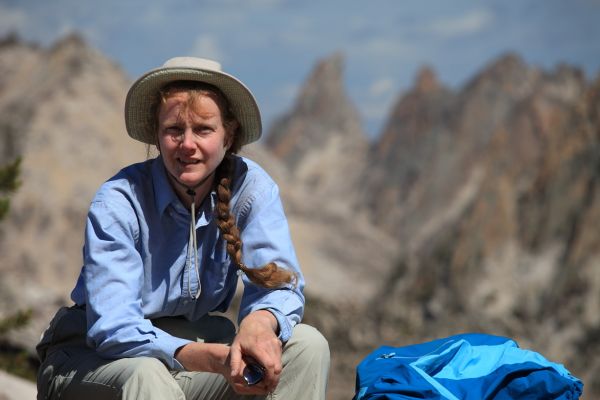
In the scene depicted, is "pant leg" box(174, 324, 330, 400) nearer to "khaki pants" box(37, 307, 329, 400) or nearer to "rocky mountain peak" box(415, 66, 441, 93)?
"khaki pants" box(37, 307, 329, 400)

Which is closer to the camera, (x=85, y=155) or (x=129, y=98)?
(x=129, y=98)

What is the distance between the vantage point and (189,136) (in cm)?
281

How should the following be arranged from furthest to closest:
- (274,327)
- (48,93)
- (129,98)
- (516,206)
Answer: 1. (48,93)
2. (516,206)
3. (129,98)
4. (274,327)

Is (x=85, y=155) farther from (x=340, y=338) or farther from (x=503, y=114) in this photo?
(x=503, y=114)

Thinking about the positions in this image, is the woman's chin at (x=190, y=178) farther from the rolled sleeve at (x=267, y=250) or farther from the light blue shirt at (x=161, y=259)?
the rolled sleeve at (x=267, y=250)

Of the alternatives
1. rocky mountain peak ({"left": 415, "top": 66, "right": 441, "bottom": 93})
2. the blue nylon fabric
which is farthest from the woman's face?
rocky mountain peak ({"left": 415, "top": 66, "right": 441, "bottom": 93})

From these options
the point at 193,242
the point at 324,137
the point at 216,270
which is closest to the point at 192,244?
the point at 193,242

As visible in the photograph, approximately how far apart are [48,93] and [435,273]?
373 inches

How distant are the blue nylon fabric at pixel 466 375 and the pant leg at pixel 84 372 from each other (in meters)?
0.66

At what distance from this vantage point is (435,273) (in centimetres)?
2009

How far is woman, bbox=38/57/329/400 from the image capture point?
265 centimetres

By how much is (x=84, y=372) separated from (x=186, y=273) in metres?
0.42

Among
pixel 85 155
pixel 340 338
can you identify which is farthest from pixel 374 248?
pixel 340 338

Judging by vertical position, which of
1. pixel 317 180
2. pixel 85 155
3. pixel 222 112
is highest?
pixel 222 112
